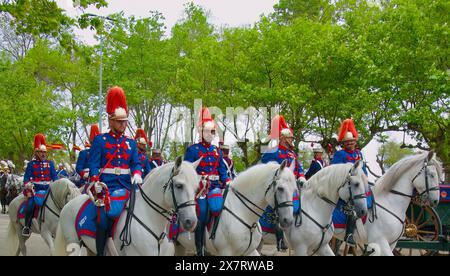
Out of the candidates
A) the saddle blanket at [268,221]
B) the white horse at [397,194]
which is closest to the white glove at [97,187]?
the saddle blanket at [268,221]

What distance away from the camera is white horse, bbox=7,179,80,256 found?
43.3 ft

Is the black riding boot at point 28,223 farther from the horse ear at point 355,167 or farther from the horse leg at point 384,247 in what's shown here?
the horse leg at point 384,247

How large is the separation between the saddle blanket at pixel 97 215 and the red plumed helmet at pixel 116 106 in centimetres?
102

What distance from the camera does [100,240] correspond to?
855 cm

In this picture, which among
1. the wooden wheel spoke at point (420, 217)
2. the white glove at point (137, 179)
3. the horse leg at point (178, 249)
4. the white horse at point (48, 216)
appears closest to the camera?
the white glove at point (137, 179)

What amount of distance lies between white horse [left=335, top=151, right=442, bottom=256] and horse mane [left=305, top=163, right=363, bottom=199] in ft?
3.33

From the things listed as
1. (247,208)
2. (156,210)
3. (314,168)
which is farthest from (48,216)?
(314,168)

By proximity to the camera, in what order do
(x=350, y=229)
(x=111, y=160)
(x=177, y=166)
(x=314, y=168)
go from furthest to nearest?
(x=314, y=168) → (x=350, y=229) → (x=111, y=160) → (x=177, y=166)

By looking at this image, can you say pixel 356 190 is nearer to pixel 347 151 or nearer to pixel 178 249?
pixel 347 151

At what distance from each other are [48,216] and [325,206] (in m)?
6.11

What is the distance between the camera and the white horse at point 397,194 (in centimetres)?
1131

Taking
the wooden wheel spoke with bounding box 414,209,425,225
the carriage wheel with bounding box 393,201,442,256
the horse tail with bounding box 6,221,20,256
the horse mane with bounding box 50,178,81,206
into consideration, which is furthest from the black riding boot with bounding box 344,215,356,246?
the horse tail with bounding box 6,221,20,256

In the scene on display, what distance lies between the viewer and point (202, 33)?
38.7m

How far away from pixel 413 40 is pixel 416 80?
152 cm
